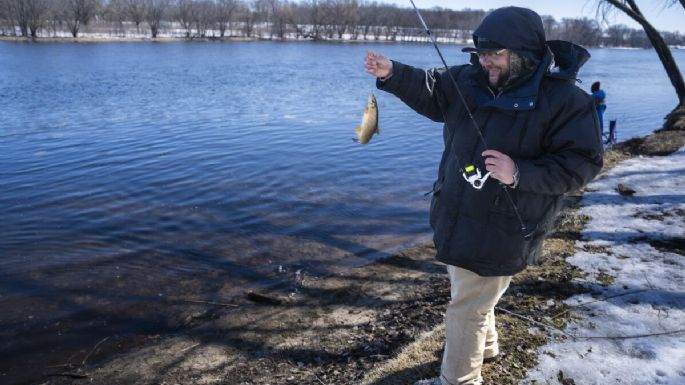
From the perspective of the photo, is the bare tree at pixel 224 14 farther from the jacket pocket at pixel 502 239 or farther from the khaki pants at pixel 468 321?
the jacket pocket at pixel 502 239

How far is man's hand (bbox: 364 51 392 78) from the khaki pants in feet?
4.73

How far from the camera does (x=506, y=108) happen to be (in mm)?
3010

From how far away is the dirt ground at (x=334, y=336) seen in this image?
4469 millimetres

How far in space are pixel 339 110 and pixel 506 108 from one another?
65.5 feet

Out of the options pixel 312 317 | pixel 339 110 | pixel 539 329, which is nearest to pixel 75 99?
pixel 339 110

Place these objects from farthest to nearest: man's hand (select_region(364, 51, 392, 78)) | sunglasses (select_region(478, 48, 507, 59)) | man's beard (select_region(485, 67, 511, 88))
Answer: man's hand (select_region(364, 51, 392, 78)), man's beard (select_region(485, 67, 511, 88)), sunglasses (select_region(478, 48, 507, 59))

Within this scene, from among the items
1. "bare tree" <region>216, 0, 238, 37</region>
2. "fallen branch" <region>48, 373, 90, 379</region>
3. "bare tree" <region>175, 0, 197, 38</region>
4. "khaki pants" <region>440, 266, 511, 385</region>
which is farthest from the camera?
"bare tree" <region>216, 0, 238, 37</region>

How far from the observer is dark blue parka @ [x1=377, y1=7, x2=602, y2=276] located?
9.59ft

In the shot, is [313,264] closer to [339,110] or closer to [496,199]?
[496,199]

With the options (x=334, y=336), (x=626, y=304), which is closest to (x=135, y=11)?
(x=334, y=336)

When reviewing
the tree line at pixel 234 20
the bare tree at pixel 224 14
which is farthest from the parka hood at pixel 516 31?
the bare tree at pixel 224 14

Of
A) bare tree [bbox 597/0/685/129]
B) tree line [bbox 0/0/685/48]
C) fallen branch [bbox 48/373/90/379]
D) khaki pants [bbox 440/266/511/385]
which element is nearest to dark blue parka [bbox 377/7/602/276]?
khaki pants [bbox 440/266/511/385]

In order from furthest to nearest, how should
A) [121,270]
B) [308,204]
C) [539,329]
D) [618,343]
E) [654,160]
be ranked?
1. [654,160]
2. [308,204]
3. [121,270]
4. [539,329]
5. [618,343]

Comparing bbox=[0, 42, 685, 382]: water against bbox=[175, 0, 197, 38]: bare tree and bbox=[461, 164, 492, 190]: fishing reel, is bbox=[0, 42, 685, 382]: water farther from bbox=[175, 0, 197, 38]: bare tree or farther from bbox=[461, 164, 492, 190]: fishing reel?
bbox=[175, 0, 197, 38]: bare tree
